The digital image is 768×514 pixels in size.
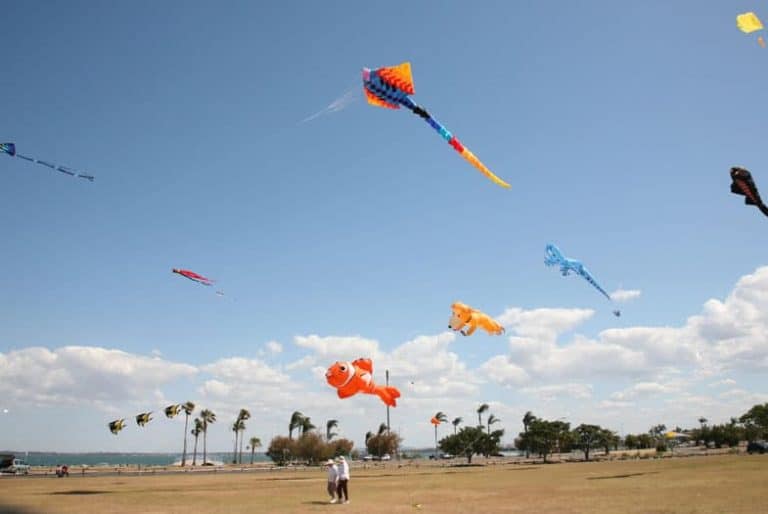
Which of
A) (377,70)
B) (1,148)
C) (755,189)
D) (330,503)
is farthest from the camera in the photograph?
(330,503)

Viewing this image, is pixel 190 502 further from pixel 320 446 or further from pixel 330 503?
pixel 320 446

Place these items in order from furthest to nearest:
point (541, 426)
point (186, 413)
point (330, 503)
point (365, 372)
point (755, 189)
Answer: point (186, 413), point (541, 426), point (365, 372), point (330, 503), point (755, 189)

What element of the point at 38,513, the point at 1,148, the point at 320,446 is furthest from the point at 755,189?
the point at 320,446

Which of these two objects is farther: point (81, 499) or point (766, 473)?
point (766, 473)

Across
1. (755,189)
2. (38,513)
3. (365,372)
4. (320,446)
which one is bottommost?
(320,446)

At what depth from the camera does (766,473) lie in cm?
3378

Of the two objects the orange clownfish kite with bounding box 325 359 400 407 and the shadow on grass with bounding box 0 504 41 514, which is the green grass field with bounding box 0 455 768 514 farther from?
the orange clownfish kite with bounding box 325 359 400 407

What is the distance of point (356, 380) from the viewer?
1165 inches

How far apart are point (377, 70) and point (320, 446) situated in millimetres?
96955

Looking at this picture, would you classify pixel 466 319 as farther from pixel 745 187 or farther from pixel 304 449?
pixel 304 449

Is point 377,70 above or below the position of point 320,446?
above

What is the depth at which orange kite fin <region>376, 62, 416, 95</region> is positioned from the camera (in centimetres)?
1609

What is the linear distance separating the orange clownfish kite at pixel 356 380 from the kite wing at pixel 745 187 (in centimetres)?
2292

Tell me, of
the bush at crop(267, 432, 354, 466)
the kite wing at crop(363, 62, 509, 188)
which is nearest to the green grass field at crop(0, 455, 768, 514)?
the kite wing at crop(363, 62, 509, 188)
